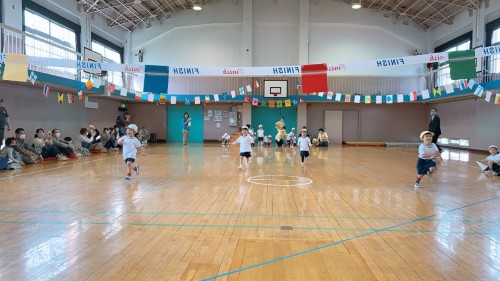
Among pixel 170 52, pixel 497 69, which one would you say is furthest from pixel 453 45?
pixel 170 52

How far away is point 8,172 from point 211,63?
56.3 ft

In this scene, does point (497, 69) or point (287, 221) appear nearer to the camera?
point (287, 221)

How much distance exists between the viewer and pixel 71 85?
51.3 feet

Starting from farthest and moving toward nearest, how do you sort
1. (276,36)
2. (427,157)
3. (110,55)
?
(276,36) → (110,55) → (427,157)

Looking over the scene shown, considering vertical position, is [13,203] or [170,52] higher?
[170,52]

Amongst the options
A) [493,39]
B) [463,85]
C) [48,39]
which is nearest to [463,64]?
[463,85]

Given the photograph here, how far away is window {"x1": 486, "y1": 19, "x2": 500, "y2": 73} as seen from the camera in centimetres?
1746

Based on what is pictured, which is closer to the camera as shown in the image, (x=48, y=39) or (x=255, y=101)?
(x=48, y=39)

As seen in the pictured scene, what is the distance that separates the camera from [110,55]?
2289 centimetres

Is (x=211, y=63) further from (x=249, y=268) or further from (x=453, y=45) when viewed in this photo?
(x=249, y=268)

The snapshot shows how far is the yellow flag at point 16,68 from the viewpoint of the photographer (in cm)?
994

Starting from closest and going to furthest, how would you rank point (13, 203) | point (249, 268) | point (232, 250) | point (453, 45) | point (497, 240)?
point (249, 268) < point (232, 250) < point (497, 240) < point (13, 203) < point (453, 45)

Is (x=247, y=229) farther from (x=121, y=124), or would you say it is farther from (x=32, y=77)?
(x=121, y=124)

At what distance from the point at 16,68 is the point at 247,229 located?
9.12m
